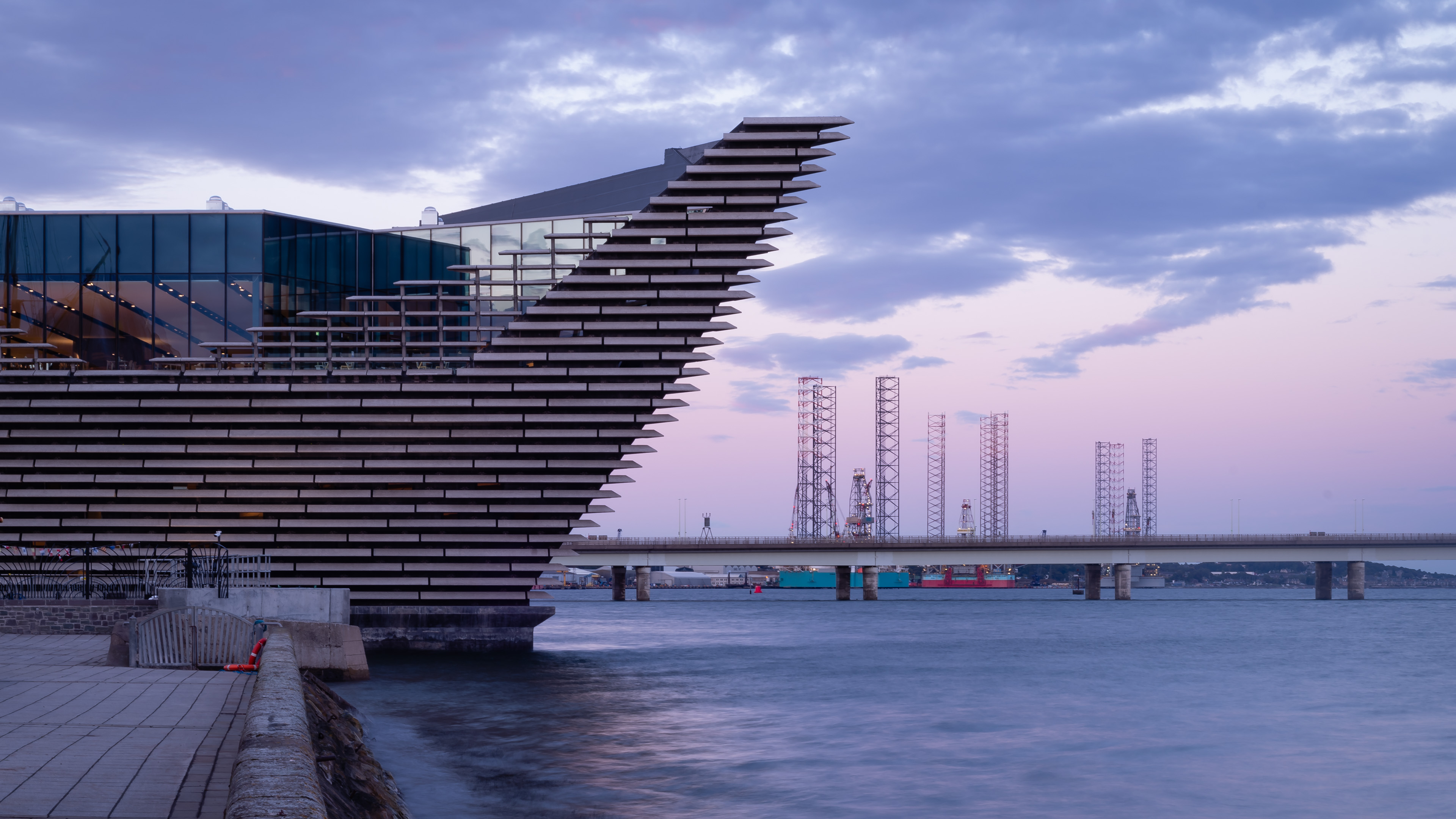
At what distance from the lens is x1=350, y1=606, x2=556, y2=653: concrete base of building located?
36.4m

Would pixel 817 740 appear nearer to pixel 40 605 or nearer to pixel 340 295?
pixel 40 605

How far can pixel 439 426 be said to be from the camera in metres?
35.5

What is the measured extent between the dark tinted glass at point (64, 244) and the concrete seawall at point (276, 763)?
111 feet

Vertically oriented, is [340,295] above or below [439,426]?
above

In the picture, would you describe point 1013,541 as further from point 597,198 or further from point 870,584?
point 597,198

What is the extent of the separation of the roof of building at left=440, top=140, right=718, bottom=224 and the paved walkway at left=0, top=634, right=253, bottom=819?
3243cm

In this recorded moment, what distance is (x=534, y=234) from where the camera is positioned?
47.7 m

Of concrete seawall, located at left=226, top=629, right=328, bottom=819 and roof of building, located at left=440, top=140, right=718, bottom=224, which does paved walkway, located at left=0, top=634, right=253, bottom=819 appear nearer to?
concrete seawall, located at left=226, top=629, right=328, bottom=819

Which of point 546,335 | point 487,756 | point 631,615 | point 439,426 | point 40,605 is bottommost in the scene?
point 631,615

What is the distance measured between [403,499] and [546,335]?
6.18 m

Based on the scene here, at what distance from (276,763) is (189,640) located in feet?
40.1

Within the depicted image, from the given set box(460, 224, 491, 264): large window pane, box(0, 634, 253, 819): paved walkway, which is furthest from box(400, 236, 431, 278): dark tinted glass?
box(0, 634, 253, 819): paved walkway

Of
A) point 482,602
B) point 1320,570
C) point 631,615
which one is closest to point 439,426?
point 482,602

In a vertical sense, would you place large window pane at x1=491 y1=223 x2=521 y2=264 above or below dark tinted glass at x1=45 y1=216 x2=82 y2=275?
above
